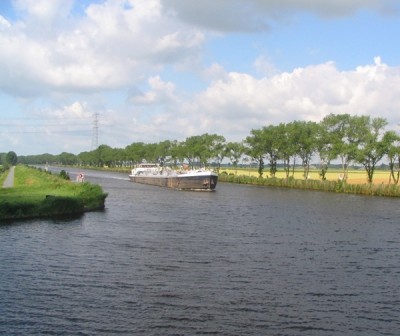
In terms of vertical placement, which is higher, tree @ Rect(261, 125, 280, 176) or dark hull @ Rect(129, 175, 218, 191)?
Result: tree @ Rect(261, 125, 280, 176)

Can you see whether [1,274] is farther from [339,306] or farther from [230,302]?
[339,306]

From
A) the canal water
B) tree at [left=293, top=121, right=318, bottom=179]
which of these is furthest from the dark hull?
the canal water

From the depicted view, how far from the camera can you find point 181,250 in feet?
118

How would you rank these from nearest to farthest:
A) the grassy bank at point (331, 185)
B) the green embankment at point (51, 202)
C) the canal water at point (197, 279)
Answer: the canal water at point (197, 279) < the green embankment at point (51, 202) < the grassy bank at point (331, 185)

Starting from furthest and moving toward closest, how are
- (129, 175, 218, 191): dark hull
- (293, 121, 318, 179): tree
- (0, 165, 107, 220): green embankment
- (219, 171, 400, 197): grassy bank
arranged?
(293, 121, 318, 179): tree < (129, 175, 218, 191): dark hull < (219, 171, 400, 197): grassy bank < (0, 165, 107, 220): green embankment

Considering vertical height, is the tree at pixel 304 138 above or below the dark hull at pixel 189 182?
above

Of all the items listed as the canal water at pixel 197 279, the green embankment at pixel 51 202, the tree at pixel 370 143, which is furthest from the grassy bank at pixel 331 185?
the green embankment at pixel 51 202

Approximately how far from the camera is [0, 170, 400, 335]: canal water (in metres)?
21.1

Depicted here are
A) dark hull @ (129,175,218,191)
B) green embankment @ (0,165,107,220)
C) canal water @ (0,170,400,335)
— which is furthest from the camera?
dark hull @ (129,175,218,191)

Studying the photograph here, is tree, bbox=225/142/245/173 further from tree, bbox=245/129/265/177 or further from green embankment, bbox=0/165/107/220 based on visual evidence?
green embankment, bbox=0/165/107/220

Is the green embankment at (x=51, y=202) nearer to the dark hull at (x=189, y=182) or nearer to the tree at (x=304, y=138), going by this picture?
the dark hull at (x=189, y=182)

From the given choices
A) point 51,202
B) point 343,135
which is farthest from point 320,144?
point 51,202

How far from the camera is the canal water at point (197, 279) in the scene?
21109mm

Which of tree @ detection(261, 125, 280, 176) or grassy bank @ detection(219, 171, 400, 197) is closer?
grassy bank @ detection(219, 171, 400, 197)
